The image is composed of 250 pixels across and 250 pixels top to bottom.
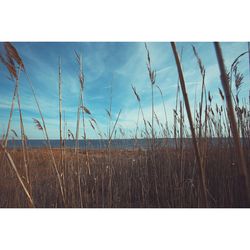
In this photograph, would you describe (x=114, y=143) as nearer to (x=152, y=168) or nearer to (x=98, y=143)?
(x=98, y=143)

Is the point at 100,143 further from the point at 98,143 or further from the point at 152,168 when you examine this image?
the point at 152,168

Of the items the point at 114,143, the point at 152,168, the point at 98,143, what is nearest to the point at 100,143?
the point at 98,143

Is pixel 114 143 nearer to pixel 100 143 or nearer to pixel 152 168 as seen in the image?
pixel 100 143

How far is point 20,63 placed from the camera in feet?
4.12

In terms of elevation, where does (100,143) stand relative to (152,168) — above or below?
above

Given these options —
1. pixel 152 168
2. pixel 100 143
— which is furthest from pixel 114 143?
pixel 152 168

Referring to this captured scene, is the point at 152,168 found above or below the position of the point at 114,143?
below
